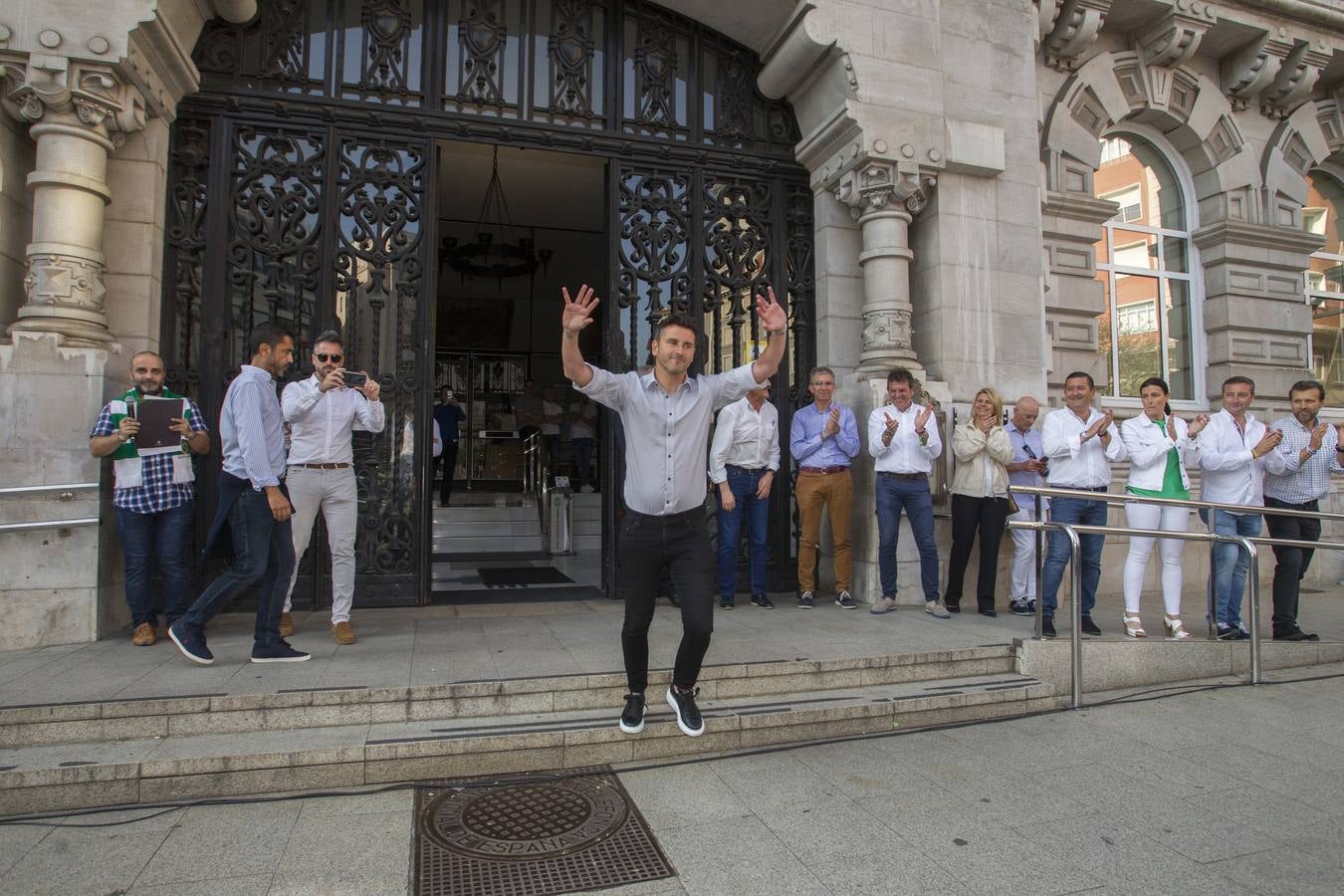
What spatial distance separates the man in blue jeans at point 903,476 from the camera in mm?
6574

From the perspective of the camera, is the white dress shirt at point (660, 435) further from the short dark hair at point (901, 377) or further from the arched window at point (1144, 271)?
the arched window at point (1144, 271)

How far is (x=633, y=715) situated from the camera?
4.01 m

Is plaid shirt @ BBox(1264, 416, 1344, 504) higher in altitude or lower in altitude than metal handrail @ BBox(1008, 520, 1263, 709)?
higher

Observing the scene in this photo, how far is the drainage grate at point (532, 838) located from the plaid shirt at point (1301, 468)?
20.1ft

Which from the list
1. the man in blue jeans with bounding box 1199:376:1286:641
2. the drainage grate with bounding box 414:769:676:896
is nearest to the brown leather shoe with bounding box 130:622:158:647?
the drainage grate with bounding box 414:769:676:896

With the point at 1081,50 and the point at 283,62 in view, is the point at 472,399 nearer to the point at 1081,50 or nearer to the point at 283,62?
the point at 283,62

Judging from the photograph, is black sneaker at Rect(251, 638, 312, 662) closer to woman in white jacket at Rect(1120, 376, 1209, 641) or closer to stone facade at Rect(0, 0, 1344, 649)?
stone facade at Rect(0, 0, 1344, 649)

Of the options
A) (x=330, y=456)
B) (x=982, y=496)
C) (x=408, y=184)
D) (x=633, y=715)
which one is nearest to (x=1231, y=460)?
(x=982, y=496)

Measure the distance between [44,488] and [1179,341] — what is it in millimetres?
11619

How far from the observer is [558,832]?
3246mm

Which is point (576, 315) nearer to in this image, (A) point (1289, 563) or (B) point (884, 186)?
(B) point (884, 186)

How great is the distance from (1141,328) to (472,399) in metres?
12.5

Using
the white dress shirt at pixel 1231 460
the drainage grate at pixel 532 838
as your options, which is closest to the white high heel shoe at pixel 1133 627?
the white dress shirt at pixel 1231 460

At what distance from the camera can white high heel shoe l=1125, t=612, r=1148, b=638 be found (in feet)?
19.3
